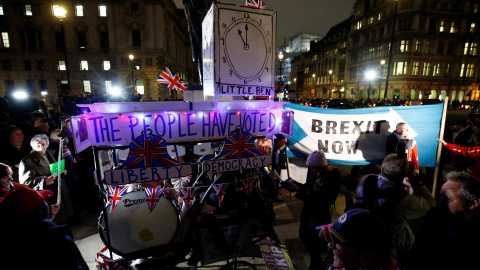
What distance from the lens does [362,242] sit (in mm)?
1647

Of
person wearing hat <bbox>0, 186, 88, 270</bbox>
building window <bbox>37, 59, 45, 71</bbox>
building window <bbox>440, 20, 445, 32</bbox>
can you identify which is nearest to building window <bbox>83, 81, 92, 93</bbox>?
building window <bbox>37, 59, 45, 71</bbox>

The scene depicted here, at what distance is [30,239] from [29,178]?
2942 millimetres

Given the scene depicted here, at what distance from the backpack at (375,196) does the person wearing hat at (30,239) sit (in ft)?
10.7

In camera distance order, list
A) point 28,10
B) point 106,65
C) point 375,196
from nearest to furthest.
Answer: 1. point 375,196
2. point 28,10
3. point 106,65

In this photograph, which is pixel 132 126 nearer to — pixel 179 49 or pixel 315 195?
pixel 315 195

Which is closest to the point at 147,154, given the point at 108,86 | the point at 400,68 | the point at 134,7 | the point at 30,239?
the point at 30,239

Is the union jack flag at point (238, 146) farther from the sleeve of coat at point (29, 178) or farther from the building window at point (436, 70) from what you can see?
the building window at point (436, 70)

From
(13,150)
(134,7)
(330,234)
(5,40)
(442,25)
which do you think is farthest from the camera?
(442,25)

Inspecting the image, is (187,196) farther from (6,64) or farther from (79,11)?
(6,64)

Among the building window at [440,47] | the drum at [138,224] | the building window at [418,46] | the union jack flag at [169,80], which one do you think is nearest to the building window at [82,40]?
the union jack flag at [169,80]

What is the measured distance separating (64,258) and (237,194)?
232 centimetres

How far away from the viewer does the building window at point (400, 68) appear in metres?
48.1

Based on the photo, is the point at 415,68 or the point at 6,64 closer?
the point at 6,64

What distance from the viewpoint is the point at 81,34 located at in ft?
140
